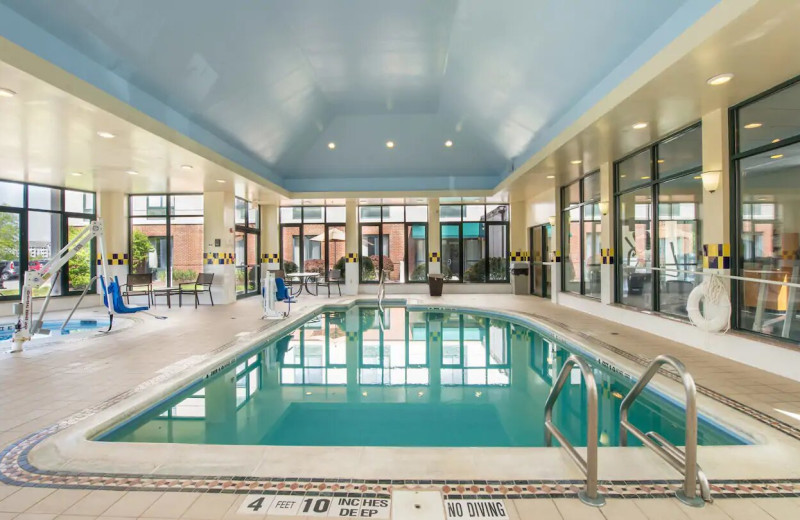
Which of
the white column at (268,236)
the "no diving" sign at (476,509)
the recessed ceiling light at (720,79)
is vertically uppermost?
the recessed ceiling light at (720,79)

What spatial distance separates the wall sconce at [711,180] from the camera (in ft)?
14.9

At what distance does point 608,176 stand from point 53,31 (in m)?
7.48

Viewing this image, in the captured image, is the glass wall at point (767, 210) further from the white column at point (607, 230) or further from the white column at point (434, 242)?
the white column at point (434, 242)

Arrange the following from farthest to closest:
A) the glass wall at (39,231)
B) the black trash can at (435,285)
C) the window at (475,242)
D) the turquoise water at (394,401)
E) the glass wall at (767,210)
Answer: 1. the window at (475,242)
2. the black trash can at (435,285)
3. the glass wall at (39,231)
4. the glass wall at (767,210)
5. the turquoise water at (394,401)

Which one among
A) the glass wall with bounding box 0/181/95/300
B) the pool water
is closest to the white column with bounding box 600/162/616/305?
the pool water

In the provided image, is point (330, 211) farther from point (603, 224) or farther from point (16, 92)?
point (16, 92)

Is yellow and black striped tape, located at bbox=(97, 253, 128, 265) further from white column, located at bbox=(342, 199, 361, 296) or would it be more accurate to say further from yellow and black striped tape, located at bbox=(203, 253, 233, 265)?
white column, located at bbox=(342, 199, 361, 296)

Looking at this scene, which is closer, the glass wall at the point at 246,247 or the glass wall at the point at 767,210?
the glass wall at the point at 767,210

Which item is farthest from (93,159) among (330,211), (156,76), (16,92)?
(330,211)

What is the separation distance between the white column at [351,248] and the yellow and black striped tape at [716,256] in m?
8.52

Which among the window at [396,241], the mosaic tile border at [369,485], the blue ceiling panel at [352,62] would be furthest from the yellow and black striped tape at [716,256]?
the window at [396,241]

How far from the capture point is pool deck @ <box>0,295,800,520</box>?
1.78m

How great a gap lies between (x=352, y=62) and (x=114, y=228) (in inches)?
265

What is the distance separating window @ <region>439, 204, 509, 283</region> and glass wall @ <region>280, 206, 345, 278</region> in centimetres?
320
